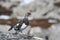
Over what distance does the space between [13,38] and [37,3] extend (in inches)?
Result: 305

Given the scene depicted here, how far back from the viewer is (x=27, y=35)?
4.26 m

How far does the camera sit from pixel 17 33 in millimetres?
4238

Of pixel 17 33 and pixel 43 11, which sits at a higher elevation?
pixel 43 11

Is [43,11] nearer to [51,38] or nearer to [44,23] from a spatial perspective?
[44,23]

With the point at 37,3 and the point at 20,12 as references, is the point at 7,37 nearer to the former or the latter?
the point at 20,12

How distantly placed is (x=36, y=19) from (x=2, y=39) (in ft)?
17.9

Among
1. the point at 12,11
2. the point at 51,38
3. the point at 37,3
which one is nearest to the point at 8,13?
the point at 12,11

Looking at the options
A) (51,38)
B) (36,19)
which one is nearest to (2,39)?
(51,38)

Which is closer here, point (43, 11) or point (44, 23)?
point (44, 23)

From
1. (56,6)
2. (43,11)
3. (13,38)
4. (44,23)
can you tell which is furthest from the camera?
(56,6)

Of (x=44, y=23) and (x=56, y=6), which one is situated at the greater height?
(x=56, y=6)

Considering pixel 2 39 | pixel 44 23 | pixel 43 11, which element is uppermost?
pixel 43 11

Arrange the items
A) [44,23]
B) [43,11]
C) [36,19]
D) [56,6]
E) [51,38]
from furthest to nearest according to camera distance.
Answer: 1. [56,6]
2. [43,11]
3. [36,19]
4. [44,23]
5. [51,38]

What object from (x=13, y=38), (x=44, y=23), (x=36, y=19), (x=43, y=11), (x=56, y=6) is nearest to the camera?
(x=13, y=38)
